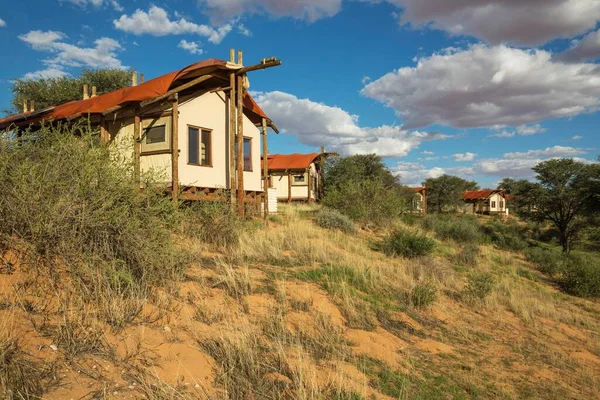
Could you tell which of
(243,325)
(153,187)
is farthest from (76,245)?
(243,325)

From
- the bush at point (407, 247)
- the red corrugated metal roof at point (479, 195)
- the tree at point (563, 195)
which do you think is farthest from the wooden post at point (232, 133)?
the red corrugated metal roof at point (479, 195)

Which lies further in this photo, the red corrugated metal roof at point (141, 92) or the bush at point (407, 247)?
the bush at point (407, 247)

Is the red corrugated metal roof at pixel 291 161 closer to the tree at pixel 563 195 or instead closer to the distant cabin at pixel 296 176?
the distant cabin at pixel 296 176

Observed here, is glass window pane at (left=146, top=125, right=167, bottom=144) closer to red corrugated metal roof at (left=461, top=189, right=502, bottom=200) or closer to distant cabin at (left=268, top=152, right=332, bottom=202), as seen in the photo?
distant cabin at (left=268, top=152, right=332, bottom=202)

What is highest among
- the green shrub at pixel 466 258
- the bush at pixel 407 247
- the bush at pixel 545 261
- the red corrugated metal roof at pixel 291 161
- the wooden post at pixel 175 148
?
the red corrugated metal roof at pixel 291 161

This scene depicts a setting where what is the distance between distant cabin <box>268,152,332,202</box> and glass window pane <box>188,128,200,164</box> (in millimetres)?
17009

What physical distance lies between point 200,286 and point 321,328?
2.04m

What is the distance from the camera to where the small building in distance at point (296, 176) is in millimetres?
31438

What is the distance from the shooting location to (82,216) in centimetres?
477

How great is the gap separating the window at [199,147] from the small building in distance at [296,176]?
1646cm

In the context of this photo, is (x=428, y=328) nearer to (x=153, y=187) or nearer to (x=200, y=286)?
(x=200, y=286)

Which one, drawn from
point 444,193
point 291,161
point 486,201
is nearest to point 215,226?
point 291,161

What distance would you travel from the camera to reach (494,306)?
8.98 meters

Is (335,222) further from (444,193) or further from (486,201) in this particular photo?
(486,201)
